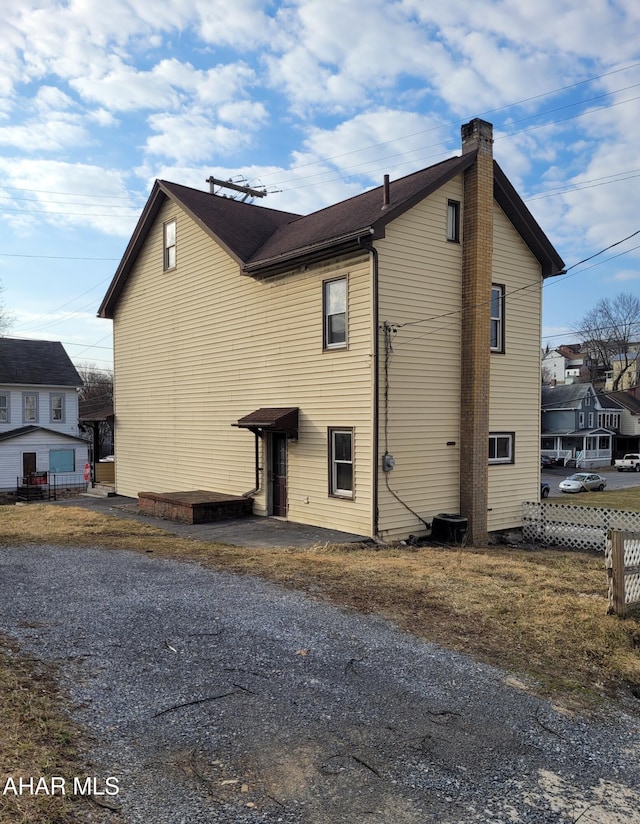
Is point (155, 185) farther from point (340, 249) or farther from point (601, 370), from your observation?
point (601, 370)

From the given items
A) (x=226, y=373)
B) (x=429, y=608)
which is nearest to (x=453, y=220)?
(x=226, y=373)

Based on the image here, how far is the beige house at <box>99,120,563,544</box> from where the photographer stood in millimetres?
13078

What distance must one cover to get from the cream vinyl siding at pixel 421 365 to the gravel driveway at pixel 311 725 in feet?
20.3

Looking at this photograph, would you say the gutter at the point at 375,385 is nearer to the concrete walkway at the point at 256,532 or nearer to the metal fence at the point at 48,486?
the concrete walkway at the point at 256,532

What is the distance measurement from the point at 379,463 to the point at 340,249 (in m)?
4.64

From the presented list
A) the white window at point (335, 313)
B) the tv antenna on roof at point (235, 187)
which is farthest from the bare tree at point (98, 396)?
the white window at point (335, 313)

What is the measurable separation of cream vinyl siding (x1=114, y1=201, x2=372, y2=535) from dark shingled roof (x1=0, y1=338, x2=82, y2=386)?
48.3 feet

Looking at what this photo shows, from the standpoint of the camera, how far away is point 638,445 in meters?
62.2

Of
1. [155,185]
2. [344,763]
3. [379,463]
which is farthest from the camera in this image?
[155,185]

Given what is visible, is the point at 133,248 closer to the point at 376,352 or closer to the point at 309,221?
the point at 309,221

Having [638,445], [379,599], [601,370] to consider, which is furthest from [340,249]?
[601,370]

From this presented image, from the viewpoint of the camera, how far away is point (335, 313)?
540 inches

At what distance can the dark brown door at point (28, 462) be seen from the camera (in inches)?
1324

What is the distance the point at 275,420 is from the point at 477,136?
323 inches
